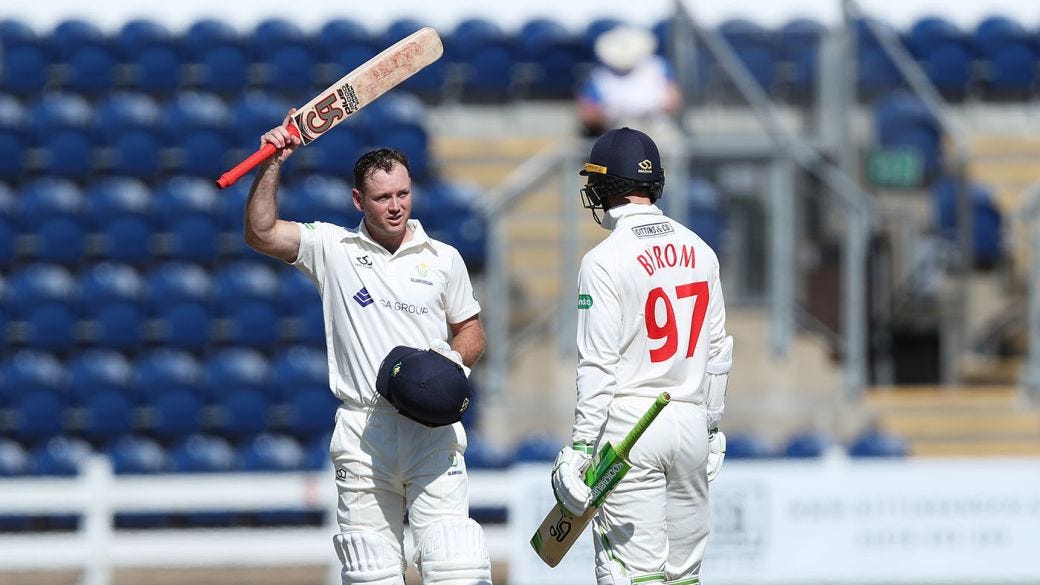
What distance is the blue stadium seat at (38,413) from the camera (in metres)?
12.9

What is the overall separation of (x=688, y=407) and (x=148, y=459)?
7543 millimetres

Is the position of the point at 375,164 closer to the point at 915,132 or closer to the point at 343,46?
the point at 915,132

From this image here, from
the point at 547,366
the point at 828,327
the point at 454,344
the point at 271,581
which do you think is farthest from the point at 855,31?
the point at 454,344

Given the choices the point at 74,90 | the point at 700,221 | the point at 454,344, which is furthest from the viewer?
the point at 74,90

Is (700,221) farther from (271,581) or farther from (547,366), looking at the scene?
(271,581)

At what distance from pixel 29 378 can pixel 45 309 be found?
56 cm

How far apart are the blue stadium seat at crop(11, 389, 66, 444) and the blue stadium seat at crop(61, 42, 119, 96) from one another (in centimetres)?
326

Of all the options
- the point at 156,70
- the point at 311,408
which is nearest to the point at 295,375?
the point at 311,408

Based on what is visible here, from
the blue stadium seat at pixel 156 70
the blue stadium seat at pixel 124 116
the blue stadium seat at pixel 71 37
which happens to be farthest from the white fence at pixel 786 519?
the blue stadium seat at pixel 71 37

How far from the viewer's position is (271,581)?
474 inches

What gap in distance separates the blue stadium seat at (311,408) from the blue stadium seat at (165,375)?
2.46 ft

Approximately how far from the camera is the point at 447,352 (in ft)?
19.9

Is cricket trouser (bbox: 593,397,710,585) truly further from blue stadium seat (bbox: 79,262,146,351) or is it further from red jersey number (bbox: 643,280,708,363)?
blue stadium seat (bbox: 79,262,146,351)

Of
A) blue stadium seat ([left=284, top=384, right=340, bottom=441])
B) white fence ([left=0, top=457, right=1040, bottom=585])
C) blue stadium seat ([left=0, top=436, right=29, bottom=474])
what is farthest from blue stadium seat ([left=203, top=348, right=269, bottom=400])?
white fence ([left=0, top=457, right=1040, bottom=585])
